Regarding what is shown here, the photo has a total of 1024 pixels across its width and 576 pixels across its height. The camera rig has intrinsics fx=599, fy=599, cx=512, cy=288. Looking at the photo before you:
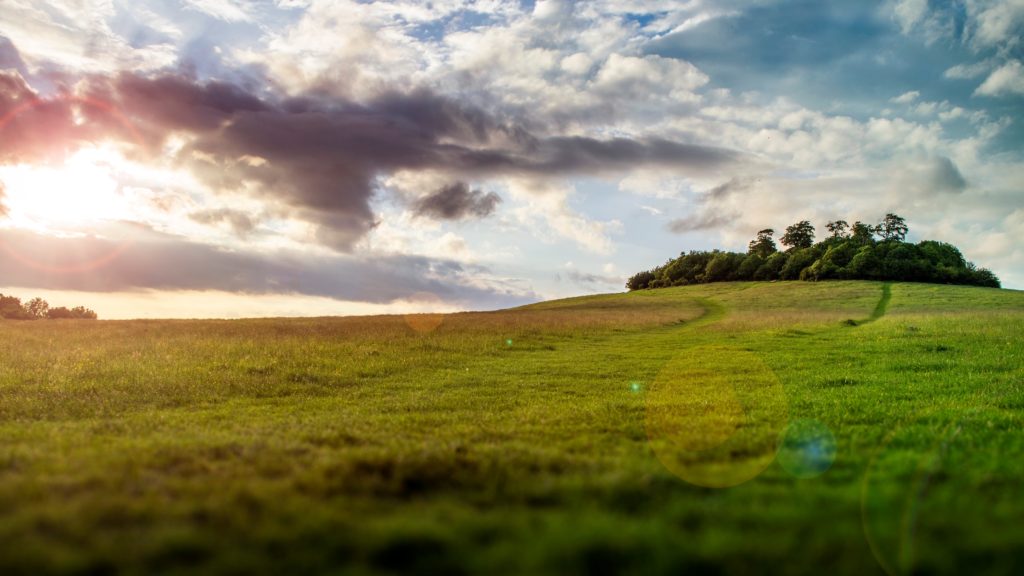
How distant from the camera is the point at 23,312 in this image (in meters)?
89.0

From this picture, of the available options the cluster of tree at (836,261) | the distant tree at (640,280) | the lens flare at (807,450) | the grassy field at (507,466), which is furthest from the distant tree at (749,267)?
the lens flare at (807,450)

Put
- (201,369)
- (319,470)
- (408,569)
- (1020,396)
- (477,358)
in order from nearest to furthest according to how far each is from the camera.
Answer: (408,569), (319,470), (1020,396), (201,369), (477,358)

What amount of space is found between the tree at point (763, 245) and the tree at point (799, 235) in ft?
10.4

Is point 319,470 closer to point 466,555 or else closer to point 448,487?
point 448,487

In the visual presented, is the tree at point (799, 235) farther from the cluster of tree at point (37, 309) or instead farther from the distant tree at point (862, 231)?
the cluster of tree at point (37, 309)

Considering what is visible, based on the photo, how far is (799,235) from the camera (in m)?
132

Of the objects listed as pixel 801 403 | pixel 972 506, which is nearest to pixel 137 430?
pixel 972 506

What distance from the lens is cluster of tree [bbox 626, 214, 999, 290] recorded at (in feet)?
331

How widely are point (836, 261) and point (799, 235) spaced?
94.8 feet

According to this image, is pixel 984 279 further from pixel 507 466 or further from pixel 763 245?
pixel 507 466

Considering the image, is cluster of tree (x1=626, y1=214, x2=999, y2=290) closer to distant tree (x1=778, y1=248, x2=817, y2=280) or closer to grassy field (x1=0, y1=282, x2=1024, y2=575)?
distant tree (x1=778, y1=248, x2=817, y2=280)

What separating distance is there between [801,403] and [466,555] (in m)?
14.5

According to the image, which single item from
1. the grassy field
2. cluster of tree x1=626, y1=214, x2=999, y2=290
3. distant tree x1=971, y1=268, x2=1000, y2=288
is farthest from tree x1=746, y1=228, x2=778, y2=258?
the grassy field

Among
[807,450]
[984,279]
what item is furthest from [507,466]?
[984,279]
